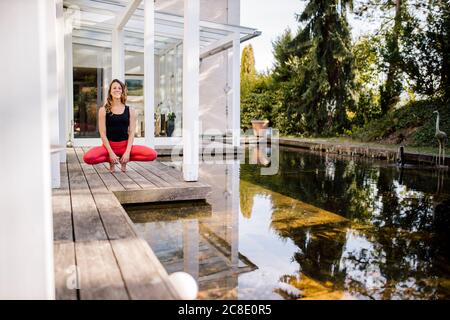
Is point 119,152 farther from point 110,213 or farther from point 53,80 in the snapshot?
point 110,213

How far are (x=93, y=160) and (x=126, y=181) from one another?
1.78 ft

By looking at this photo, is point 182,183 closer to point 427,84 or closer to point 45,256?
point 45,256

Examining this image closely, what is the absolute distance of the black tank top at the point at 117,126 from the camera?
475cm

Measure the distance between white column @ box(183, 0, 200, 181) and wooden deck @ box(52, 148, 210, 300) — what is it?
0.36 metres

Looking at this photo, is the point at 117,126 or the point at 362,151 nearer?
the point at 117,126

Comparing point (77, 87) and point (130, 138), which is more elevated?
point (77, 87)

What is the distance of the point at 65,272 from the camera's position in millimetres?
1816

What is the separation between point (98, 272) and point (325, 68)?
1281 cm

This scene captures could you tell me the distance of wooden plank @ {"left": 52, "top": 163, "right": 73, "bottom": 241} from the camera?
2398mm

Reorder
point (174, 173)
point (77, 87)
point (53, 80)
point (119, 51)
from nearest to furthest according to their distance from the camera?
point (53, 80) → point (174, 173) → point (119, 51) → point (77, 87)

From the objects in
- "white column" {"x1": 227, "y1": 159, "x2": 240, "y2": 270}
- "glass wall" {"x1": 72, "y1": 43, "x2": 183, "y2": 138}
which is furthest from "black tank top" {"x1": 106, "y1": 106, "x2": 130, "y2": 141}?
"glass wall" {"x1": 72, "y1": 43, "x2": 183, "y2": 138}

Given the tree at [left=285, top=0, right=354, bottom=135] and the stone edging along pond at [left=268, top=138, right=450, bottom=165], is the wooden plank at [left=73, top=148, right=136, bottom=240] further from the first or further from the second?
the tree at [left=285, top=0, right=354, bottom=135]

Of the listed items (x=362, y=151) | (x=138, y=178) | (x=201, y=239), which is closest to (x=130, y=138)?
(x=138, y=178)

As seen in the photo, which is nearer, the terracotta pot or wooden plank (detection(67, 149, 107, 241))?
wooden plank (detection(67, 149, 107, 241))
